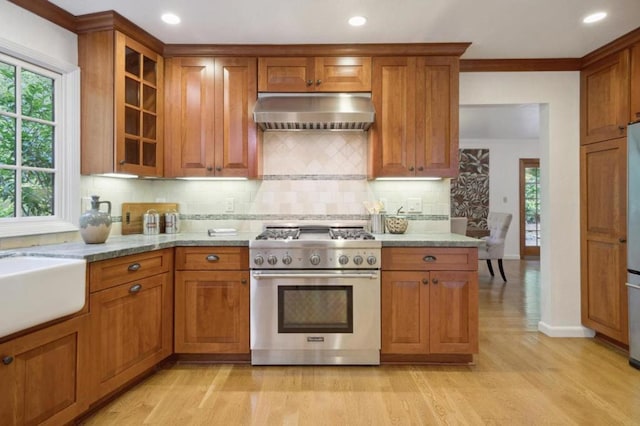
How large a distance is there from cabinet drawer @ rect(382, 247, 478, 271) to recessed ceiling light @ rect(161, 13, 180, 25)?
2.10 metres

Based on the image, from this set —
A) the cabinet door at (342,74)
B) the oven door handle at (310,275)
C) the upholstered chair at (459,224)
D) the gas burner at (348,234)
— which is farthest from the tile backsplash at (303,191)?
the upholstered chair at (459,224)

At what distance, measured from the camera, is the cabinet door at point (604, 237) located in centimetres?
281

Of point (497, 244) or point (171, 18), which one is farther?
point (497, 244)

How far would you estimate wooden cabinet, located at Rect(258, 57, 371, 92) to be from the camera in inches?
114

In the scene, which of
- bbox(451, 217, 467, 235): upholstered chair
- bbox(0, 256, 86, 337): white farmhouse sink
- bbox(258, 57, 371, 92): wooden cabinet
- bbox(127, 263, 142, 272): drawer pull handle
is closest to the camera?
bbox(0, 256, 86, 337): white farmhouse sink

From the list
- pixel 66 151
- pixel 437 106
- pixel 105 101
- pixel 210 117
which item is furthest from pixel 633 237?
pixel 66 151

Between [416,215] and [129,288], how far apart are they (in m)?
2.23

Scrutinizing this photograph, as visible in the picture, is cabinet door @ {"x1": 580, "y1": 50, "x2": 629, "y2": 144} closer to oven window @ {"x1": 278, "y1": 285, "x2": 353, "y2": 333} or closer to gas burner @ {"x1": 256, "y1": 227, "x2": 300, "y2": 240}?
oven window @ {"x1": 278, "y1": 285, "x2": 353, "y2": 333}

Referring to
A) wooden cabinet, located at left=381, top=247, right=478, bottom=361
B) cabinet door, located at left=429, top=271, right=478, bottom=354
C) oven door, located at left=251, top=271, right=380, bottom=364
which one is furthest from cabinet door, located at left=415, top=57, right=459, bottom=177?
oven door, located at left=251, top=271, right=380, bottom=364

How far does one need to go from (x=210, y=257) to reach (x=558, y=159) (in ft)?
9.85

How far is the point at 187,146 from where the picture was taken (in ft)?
9.63

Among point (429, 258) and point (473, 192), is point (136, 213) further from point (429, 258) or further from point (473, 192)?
point (473, 192)

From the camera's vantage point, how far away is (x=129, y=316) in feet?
7.22

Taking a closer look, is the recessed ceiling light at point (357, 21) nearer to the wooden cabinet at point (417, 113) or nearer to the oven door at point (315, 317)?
the wooden cabinet at point (417, 113)
